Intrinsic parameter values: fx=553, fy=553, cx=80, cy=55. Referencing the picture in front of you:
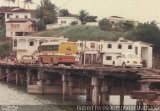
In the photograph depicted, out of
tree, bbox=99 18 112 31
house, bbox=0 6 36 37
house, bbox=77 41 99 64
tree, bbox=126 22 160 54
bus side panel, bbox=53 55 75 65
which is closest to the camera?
bus side panel, bbox=53 55 75 65

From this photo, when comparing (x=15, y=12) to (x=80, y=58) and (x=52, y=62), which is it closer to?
(x=80, y=58)

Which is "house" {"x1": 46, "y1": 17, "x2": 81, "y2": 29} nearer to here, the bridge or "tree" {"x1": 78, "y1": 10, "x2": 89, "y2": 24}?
"tree" {"x1": 78, "y1": 10, "x2": 89, "y2": 24}

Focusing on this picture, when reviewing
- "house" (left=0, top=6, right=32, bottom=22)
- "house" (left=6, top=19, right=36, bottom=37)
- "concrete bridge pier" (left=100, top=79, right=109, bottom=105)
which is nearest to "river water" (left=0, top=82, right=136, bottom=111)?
"concrete bridge pier" (left=100, top=79, right=109, bottom=105)

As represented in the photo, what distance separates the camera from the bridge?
36269mm

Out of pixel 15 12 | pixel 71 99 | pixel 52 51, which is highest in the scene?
pixel 15 12

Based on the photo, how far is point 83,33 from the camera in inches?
4786

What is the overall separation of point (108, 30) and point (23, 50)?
34662 millimetres

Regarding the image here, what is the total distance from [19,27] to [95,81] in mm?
90262

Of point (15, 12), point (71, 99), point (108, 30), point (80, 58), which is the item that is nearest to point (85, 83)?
point (71, 99)

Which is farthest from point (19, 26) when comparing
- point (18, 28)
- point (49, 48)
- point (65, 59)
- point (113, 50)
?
point (65, 59)

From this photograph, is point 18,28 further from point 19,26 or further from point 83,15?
point 83,15

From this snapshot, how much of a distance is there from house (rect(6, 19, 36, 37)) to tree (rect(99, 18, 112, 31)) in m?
20.1

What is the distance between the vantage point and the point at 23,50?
91625 mm

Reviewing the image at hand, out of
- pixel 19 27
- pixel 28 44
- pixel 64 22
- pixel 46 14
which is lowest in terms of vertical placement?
pixel 28 44
